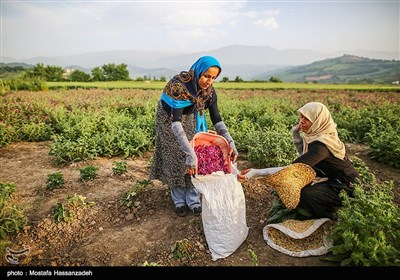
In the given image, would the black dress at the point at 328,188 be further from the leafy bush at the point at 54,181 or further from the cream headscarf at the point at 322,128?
the leafy bush at the point at 54,181

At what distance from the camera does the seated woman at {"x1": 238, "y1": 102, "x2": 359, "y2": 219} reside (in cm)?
270

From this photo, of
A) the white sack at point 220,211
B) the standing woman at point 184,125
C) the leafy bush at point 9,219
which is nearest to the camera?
the white sack at point 220,211

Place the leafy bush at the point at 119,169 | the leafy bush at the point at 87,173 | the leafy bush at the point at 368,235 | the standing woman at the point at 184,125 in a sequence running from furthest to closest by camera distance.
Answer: the leafy bush at the point at 119,169, the leafy bush at the point at 87,173, the standing woman at the point at 184,125, the leafy bush at the point at 368,235

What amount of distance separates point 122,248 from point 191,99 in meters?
1.61

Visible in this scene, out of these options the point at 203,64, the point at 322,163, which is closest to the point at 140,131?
the point at 203,64

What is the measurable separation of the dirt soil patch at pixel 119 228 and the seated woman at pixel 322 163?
1.70 ft

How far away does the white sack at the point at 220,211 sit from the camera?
104 inches

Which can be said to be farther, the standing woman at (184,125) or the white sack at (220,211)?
the standing woman at (184,125)

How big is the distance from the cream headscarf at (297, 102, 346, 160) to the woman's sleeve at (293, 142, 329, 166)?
5 cm

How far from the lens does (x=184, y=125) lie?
123 inches

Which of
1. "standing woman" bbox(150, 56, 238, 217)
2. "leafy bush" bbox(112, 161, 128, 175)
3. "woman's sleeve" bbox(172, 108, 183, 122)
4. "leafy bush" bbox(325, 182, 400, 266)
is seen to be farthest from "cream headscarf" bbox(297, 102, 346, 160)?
"leafy bush" bbox(112, 161, 128, 175)

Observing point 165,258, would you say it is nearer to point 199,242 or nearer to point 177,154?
point 199,242

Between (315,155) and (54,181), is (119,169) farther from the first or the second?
(315,155)

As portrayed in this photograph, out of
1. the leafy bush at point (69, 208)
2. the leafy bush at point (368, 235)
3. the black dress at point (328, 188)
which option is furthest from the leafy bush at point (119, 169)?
the leafy bush at point (368, 235)
